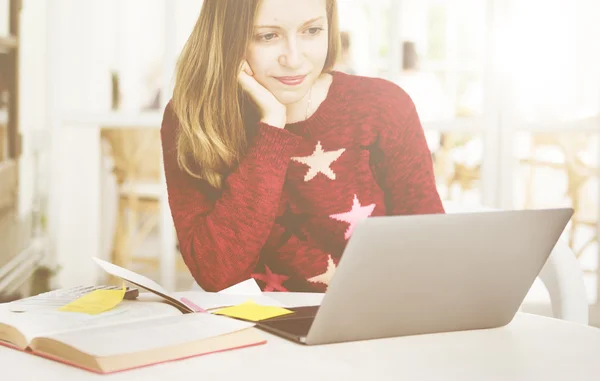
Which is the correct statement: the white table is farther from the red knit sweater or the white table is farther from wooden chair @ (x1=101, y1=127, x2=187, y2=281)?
wooden chair @ (x1=101, y1=127, x2=187, y2=281)

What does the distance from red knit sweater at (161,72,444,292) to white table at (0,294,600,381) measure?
0.85 m

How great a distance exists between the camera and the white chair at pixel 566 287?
1419mm

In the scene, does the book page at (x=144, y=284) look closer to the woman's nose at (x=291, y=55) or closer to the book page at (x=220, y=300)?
the book page at (x=220, y=300)

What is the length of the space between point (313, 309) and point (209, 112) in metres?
0.92

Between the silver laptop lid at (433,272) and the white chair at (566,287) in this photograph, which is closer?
the silver laptop lid at (433,272)

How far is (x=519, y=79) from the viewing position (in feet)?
7.94

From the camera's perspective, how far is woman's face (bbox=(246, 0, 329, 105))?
1968mm

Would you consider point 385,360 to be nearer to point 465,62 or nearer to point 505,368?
point 505,368

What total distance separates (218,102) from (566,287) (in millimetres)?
972

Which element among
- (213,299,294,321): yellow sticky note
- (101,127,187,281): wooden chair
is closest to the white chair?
(213,299,294,321): yellow sticky note

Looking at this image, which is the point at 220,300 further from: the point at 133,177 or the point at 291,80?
the point at 133,177

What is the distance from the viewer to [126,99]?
2609 millimetres

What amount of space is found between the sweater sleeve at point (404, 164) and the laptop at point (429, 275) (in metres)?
0.84

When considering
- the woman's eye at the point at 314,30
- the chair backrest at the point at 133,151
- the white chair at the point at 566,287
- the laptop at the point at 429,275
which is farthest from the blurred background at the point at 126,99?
the laptop at the point at 429,275
